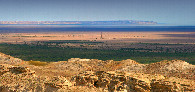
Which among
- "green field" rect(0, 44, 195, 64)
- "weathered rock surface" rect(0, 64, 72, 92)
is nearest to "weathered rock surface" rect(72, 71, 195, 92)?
"weathered rock surface" rect(0, 64, 72, 92)

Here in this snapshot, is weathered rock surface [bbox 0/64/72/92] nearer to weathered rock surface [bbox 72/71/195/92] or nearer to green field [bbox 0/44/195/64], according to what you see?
weathered rock surface [bbox 72/71/195/92]

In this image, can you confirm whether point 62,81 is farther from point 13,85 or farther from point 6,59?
point 6,59

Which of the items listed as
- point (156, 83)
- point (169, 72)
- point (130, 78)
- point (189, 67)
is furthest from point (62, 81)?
point (189, 67)

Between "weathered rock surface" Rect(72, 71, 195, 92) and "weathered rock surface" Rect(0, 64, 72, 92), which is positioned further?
"weathered rock surface" Rect(72, 71, 195, 92)

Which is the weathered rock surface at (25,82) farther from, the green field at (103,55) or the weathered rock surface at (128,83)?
the green field at (103,55)

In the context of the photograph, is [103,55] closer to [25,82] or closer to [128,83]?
[25,82]

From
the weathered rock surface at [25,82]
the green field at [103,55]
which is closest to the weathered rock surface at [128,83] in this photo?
the weathered rock surface at [25,82]

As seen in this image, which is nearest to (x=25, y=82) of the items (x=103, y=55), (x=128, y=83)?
(x=128, y=83)

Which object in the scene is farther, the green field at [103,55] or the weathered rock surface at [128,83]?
the green field at [103,55]

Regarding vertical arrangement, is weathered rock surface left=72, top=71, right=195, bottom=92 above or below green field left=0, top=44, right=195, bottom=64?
above

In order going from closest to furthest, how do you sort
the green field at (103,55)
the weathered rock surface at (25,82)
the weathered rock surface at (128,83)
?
the weathered rock surface at (25,82) < the weathered rock surface at (128,83) < the green field at (103,55)

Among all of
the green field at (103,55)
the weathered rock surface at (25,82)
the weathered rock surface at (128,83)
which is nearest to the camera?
the weathered rock surface at (25,82)
